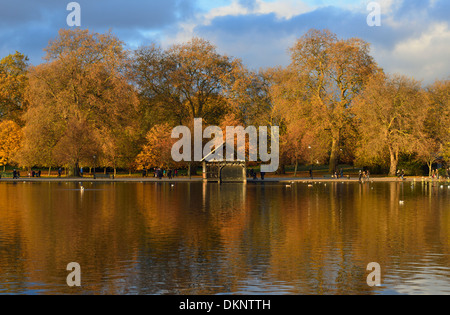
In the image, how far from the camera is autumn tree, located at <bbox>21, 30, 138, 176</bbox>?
7819 centimetres

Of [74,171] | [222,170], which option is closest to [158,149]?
[222,170]

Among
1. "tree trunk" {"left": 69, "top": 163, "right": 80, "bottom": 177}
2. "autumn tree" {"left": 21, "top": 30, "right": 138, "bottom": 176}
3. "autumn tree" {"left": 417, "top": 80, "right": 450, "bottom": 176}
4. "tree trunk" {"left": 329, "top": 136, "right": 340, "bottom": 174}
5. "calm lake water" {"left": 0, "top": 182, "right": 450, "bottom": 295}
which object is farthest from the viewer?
"tree trunk" {"left": 329, "top": 136, "right": 340, "bottom": 174}

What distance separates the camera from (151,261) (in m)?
16.0

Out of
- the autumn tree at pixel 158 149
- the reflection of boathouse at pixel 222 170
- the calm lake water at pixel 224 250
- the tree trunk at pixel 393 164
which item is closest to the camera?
the calm lake water at pixel 224 250

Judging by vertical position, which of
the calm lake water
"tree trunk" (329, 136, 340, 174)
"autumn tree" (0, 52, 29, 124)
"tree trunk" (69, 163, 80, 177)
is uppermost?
"autumn tree" (0, 52, 29, 124)

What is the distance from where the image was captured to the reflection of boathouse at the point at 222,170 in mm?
68200

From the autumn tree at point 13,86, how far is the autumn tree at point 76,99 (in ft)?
55.6

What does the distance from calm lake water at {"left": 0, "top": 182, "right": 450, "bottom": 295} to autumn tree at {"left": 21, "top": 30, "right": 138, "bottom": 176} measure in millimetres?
48199

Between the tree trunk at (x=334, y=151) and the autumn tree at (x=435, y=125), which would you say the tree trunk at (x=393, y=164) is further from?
the tree trunk at (x=334, y=151)

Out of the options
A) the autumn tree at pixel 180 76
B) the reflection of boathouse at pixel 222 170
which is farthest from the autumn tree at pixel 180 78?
the reflection of boathouse at pixel 222 170

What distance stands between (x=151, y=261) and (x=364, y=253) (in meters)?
6.26

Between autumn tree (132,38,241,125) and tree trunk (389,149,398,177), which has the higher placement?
autumn tree (132,38,241,125)

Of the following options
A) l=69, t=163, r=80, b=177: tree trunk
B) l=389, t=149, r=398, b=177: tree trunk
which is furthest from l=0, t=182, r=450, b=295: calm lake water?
l=389, t=149, r=398, b=177: tree trunk

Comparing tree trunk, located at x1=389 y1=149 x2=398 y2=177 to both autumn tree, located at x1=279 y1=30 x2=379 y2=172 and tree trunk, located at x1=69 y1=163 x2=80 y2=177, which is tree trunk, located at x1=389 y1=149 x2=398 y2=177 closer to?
autumn tree, located at x1=279 y1=30 x2=379 y2=172
